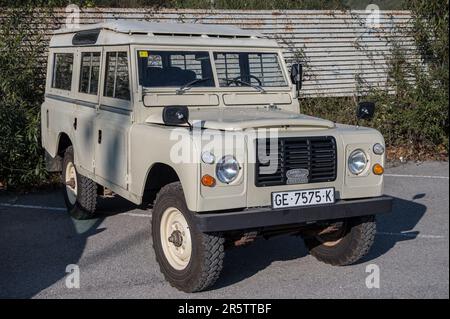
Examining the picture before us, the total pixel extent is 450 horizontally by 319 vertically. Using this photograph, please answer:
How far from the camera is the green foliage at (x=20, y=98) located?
903 cm

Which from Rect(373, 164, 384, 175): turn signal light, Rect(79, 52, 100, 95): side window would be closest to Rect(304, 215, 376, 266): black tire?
Rect(373, 164, 384, 175): turn signal light

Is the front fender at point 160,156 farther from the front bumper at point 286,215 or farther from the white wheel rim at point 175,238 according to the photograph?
the white wheel rim at point 175,238

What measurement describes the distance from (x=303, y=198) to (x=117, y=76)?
242cm

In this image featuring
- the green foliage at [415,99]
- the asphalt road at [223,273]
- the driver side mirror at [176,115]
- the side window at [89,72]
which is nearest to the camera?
the driver side mirror at [176,115]

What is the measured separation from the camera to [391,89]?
11.9 metres

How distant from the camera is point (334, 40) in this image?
1206cm

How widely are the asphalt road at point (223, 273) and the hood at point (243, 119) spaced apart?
1.26 m

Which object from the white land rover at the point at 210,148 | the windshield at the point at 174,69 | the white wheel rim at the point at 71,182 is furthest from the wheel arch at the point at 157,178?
the white wheel rim at the point at 71,182

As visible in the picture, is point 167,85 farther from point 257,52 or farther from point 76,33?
point 76,33

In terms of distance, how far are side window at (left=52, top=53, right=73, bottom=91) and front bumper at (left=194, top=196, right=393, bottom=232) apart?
3683mm

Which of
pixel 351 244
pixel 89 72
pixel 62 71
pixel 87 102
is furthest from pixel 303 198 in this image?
pixel 62 71

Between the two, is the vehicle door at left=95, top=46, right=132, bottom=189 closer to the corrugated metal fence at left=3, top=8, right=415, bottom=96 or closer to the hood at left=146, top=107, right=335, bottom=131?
the hood at left=146, top=107, right=335, bottom=131

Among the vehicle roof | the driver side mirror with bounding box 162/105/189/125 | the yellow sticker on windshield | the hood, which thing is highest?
the vehicle roof

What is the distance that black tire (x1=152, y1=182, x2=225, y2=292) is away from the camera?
4680mm
